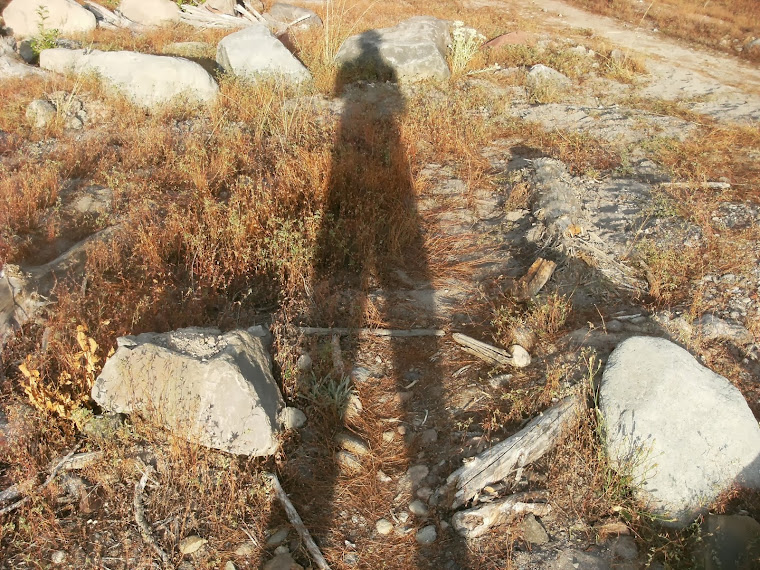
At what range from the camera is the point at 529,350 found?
13.7 ft

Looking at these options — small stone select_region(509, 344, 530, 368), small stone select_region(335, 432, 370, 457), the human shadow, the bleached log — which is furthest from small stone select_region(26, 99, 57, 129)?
small stone select_region(509, 344, 530, 368)

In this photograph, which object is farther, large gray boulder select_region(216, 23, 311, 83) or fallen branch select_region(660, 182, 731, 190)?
large gray boulder select_region(216, 23, 311, 83)

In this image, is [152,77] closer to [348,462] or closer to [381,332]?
[381,332]

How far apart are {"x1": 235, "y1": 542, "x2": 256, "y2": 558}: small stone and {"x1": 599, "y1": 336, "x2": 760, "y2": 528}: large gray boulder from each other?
2.10m

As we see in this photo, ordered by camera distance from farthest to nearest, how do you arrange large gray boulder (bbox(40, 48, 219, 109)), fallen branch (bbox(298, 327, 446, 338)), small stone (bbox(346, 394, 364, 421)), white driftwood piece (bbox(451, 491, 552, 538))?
large gray boulder (bbox(40, 48, 219, 109)) → fallen branch (bbox(298, 327, 446, 338)) → small stone (bbox(346, 394, 364, 421)) → white driftwood piece (bbox(451, 491, 552, 538))

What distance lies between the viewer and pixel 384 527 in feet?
10.4

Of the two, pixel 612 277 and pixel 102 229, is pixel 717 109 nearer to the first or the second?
pixel 612 277

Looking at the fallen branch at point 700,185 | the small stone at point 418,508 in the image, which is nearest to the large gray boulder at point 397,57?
the fallen branch at point 700,185

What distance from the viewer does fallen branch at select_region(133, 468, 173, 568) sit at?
2.85 m

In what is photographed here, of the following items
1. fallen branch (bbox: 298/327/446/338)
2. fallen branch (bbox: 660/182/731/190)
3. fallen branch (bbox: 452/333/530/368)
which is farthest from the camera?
fallen branch (bbox: 660/182/731/190)

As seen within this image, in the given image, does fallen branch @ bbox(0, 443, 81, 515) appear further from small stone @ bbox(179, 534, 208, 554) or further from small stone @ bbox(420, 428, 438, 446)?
small stone @ bbox(420, 428, 438, 446)

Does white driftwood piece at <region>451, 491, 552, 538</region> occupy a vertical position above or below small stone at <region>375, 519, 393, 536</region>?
above

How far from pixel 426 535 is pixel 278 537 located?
A: 32.3 inches

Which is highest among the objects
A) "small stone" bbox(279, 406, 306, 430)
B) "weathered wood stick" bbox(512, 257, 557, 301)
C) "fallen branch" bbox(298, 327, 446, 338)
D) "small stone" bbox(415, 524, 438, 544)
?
"weathered wood stick" bbox(512, 257, 557, 301)
